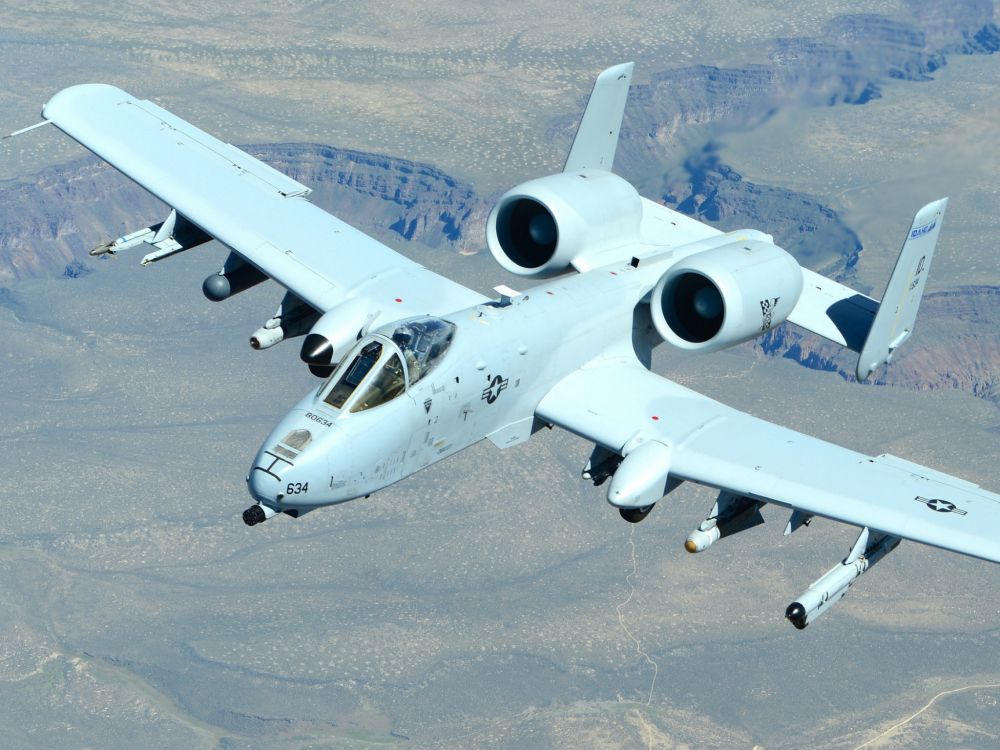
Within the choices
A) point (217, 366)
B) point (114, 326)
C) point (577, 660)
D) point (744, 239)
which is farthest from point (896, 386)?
point (744, 239)

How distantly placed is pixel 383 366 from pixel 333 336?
4.10 meters

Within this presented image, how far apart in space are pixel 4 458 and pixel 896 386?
110 meters

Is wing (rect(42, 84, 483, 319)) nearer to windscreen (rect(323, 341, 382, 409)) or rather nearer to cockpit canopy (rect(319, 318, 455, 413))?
cockpit canopy (rect(319, 318, 455, 413))

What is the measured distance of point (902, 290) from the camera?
43625 millimetres

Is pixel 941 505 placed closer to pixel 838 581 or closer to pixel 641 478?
pixel 838 581

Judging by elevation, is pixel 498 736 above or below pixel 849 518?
below

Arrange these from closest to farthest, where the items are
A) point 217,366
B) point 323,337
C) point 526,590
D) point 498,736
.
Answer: point 323,337
point 498,736
point 526,590
point 217,366

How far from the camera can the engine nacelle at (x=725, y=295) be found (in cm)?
4150

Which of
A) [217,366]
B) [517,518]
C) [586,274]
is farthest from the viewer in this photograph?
[217,366]

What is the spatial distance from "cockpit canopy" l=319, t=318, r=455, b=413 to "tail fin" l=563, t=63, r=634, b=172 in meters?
12.9

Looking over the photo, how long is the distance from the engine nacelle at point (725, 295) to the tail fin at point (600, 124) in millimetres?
7148

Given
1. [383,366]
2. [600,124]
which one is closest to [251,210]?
[600,124]

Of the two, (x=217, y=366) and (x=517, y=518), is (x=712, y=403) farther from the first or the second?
(x=217, y=366)

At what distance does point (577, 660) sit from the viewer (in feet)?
474
